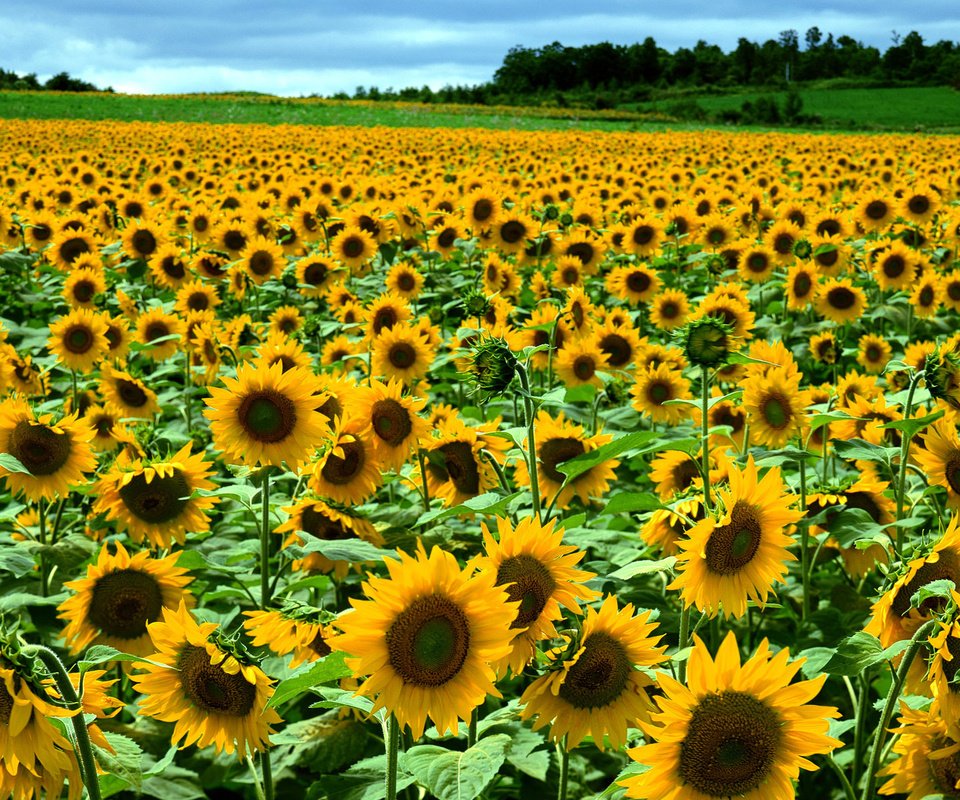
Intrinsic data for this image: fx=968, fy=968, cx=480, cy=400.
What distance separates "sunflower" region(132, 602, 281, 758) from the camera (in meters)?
2.16

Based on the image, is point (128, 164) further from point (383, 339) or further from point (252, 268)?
point (383, 339)

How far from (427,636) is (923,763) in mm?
1123

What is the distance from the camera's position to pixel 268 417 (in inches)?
121

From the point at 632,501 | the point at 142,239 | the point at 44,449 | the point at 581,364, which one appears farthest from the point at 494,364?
the point at 142,239

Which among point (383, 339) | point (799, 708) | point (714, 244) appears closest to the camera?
point (799, 708)

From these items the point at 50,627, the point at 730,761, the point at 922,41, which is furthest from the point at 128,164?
the point at 922,41

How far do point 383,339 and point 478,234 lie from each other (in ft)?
11.4

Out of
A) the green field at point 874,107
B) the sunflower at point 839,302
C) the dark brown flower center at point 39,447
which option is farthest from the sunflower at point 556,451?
the green field at point 874,107

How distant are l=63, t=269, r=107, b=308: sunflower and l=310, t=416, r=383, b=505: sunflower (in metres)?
4.25

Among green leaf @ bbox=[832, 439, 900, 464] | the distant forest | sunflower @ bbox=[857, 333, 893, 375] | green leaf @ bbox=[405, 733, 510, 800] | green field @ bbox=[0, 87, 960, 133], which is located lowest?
sunflower @ bbox=[857, 333, 893, 375]

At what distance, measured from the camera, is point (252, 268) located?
25.5 ft

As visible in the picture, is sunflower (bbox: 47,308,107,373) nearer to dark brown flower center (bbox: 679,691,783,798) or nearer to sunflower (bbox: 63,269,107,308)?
sunflower (bbox: 63,269,107,308)

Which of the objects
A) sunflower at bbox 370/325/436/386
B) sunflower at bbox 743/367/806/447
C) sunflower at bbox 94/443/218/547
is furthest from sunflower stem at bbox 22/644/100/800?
sunflower at bbox 370/325/436/386

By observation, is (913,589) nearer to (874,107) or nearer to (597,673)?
(597,673)
